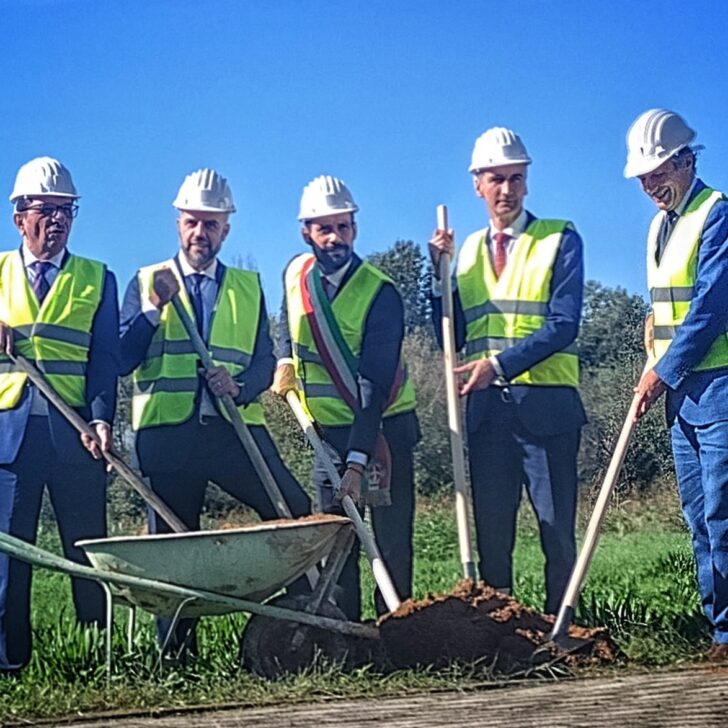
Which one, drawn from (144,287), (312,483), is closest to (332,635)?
(312,483)

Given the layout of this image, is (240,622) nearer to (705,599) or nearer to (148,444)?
(148,444)

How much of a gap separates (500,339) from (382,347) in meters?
0.61

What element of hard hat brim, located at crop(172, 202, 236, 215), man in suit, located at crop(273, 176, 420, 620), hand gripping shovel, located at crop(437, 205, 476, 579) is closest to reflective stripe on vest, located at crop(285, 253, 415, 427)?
man in suit, located at crop(273, 176, 420, 620)

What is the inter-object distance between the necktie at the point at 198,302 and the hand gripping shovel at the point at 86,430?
74 cm

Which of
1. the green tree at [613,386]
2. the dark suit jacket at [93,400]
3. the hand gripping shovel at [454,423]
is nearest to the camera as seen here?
the dark suit jacket at [93,400]

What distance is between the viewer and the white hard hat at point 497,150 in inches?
286

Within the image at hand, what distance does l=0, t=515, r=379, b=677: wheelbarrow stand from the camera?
6.28 m

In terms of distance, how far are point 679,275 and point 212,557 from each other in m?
2.75

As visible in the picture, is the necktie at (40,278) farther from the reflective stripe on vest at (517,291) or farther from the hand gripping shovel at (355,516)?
the reflective stripe on vest at (517,291)

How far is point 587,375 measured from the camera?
295 inches

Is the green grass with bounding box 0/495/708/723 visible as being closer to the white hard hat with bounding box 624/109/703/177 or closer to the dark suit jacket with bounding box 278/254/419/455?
the dark suit jacket with bounding box 278/254/419/455

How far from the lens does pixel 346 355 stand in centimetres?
721

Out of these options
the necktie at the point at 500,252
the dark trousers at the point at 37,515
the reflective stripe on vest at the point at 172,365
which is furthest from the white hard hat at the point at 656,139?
the dark trousers at the point at 37,515

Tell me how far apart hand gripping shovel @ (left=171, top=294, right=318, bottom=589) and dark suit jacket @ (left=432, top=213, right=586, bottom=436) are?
110cm
